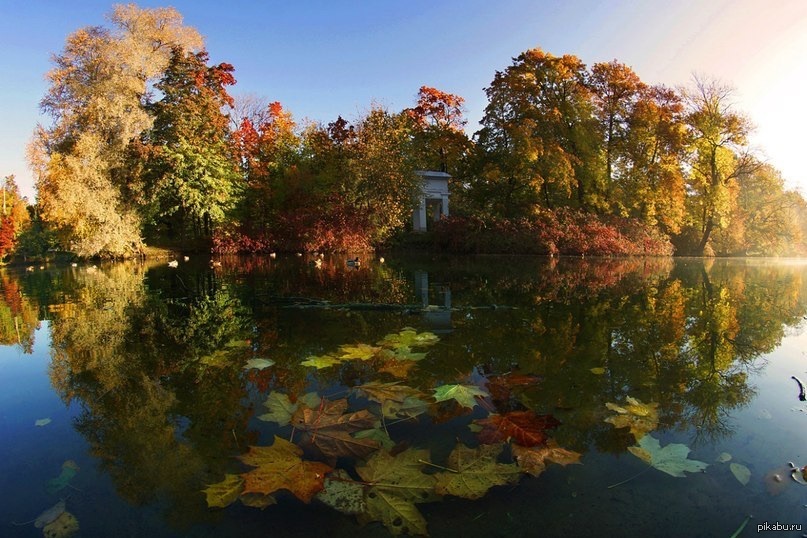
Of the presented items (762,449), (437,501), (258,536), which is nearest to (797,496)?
(762,449)

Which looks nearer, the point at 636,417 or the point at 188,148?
the point at 636,417

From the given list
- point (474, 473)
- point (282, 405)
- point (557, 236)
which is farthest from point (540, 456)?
point (557, 236)

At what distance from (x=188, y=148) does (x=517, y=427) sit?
24197 mm

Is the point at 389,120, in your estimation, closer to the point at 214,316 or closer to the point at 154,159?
the point at 154,159

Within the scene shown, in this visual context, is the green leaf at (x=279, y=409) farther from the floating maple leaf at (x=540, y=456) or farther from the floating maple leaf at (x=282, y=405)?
the floating maple leaf at (x=540, y=456)

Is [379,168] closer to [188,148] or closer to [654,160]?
[188,148]

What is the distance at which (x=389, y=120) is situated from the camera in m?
24.3

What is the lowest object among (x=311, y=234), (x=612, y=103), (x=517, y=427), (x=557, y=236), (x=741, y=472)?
(x=741, y=472)

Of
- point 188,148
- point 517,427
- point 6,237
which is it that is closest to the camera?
point 517,427

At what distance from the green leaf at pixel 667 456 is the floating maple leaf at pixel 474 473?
70cm

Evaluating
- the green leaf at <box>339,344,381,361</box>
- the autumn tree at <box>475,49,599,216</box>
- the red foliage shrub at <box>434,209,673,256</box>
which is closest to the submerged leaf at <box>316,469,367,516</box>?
the green leaf at <box>339,344,381,361</box>

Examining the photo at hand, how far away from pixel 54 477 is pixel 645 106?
26151 mm

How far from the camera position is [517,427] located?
2.29m

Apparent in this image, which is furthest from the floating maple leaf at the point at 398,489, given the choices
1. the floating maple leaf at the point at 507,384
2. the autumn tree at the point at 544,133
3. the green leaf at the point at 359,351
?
the autumn tree at the point at 544,133
